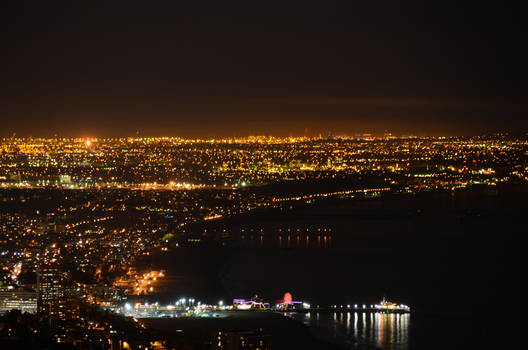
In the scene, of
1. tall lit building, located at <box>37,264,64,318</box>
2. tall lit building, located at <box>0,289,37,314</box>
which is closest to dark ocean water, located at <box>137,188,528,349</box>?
tall lit building, located at <box>37,264,64,318</box>

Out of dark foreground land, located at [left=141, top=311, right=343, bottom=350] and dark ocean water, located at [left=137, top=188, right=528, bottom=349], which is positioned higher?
dark ocean water, located at [left=137, top=188, right=528, bottom=349]

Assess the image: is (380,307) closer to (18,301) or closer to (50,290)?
(50,290)

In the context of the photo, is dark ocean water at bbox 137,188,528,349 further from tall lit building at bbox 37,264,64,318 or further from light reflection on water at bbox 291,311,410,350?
tall lit building at bbox 37,264,64,318

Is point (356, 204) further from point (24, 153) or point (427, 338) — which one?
point (24, 153)

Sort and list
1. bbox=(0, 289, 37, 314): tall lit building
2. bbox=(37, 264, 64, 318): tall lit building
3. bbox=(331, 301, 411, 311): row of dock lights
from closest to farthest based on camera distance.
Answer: bbox=(37, 264, 64, 318): tall lit building
bbox=(0, 289, 37, 314): tall lit building
bbox=(331, 301, 411, 311): row of dock lights

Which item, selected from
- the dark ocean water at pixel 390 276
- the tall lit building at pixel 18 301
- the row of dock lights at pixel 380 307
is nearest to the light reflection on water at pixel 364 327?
the dark ocean water at pixel 390 276

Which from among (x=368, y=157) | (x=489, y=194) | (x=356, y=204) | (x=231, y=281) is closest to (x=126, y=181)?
(x=356, y=204)

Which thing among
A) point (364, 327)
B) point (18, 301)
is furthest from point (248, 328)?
point (18, 301)

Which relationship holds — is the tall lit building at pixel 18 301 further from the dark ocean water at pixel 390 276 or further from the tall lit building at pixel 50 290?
the dark ocean water at pixel 390 276
